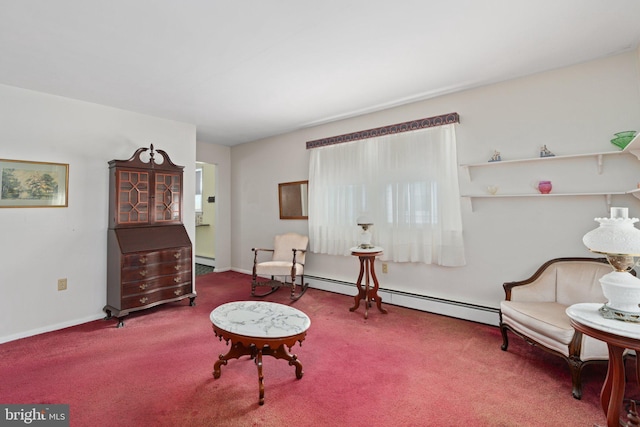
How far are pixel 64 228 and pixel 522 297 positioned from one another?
472cm

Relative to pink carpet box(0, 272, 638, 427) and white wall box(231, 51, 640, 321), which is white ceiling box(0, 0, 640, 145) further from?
pink carpet box(0, 272, 638, 427)

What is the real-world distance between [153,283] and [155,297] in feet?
0.55

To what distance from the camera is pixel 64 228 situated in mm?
3160

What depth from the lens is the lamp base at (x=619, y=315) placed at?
140 cm

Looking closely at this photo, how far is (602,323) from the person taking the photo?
1384mm

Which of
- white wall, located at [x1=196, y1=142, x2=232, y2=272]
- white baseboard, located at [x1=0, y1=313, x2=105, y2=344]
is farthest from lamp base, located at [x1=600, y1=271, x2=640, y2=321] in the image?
white wall, located at [x1=196, y1=142, x2=232, y2=272]

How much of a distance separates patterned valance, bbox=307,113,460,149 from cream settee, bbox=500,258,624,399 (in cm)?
178

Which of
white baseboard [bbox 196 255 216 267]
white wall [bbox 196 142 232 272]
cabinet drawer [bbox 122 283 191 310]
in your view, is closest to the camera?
cabinet drawer [bbox 122 283 191 310]

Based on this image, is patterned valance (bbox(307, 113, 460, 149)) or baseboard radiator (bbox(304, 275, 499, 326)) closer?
baseboard radiator (bbox(304, 275, 499, 326))

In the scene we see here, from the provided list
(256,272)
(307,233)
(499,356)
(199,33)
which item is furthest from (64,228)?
(499,356)

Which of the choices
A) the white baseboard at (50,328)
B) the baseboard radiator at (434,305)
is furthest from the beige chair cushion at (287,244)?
the white baseboard at (50,328)

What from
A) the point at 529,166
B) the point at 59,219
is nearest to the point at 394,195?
the point at 529,166

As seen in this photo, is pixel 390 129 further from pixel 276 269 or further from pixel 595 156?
pixel 276 269

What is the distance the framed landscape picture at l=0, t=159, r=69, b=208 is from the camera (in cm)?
283
